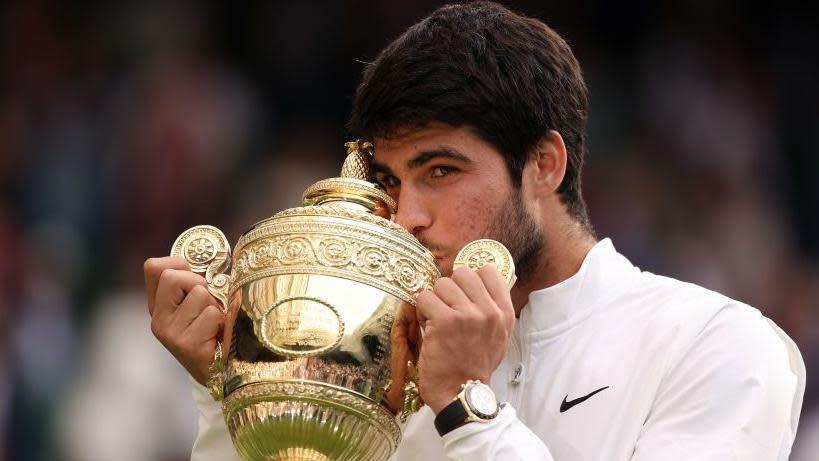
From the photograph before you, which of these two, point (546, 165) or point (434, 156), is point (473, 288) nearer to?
point (434, 156)

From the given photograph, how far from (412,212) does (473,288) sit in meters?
0.47

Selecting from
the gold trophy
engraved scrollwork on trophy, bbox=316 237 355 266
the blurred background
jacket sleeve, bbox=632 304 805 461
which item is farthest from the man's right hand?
the blurred background

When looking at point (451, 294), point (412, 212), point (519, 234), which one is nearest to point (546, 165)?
point (519, 234)

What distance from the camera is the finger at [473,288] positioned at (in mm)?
2949

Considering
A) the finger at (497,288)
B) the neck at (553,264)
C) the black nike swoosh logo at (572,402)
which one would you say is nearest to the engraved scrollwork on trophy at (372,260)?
the finger at (497,288)

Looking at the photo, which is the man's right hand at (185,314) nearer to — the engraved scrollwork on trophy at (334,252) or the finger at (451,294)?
the engraved scrollwork on trophy at (334,252)

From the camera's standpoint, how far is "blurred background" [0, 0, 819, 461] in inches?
277

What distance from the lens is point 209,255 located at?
3.32 m

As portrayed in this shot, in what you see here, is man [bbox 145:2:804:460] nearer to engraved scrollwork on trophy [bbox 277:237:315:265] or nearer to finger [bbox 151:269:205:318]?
finger [bbox 151:269:205:318]

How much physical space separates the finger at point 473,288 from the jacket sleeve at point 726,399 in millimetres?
547

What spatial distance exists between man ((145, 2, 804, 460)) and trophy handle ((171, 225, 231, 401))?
0.04 metres

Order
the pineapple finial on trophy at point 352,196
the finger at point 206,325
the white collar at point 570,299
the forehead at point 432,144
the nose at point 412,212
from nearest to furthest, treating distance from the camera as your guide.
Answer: the pineapple finial on trophy at point 352,196, the finger at point 206,325, the nose at point 412,212, the forehead at point 432,144, the white collar at point 570,299

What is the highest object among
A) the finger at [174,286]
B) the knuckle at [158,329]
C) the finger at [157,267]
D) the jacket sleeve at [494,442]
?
the finger at [157,267]

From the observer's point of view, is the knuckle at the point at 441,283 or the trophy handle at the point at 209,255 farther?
the trophy handle at the point at 209,255
